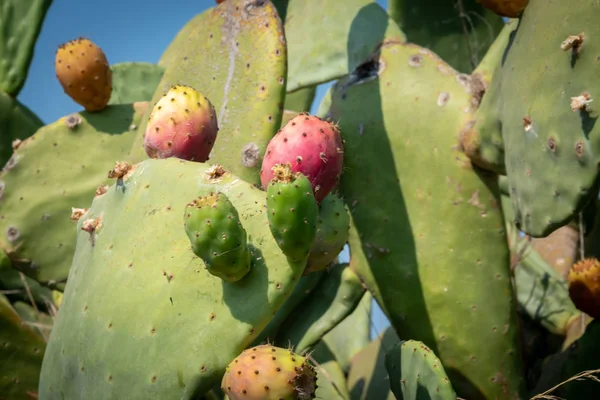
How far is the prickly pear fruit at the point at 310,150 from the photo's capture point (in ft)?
3.73

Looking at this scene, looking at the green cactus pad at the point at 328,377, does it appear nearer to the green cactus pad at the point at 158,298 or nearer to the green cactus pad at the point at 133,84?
the green cactus pad at the point at 158,298

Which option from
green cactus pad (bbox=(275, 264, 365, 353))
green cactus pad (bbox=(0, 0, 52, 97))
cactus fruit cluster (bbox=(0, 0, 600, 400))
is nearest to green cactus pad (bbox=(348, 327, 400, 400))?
cactus fruit cluster (bbox=(0, 0, 600, 400))

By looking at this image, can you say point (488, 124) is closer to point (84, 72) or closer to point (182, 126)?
point (182, 126)

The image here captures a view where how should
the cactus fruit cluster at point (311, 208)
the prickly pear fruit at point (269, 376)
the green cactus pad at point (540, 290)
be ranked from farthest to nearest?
the green cactus pad at point (540, 290), the cactus fruit cluster at point (311, 208), the prickly pear fruit at point (269, 376)

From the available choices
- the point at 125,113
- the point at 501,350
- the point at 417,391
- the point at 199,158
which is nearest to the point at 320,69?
the point at 125,113

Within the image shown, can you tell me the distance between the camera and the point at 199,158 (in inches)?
52.8

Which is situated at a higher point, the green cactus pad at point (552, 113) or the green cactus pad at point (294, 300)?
the green cactus pad at point (552, 113)

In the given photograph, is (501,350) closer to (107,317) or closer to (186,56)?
(107,317)

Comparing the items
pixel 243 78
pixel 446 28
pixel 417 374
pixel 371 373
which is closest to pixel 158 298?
→ pixel 417 374

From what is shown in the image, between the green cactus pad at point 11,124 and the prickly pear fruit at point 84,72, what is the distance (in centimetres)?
37

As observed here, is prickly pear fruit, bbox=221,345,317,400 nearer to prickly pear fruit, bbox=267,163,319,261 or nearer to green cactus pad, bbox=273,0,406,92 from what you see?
prickly pear fruit, bbox=267,163,319,261

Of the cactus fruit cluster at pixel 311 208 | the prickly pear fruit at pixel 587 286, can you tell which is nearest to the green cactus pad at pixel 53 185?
the cactus fruit cluster at pixel 311 208

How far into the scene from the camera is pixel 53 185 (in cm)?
207

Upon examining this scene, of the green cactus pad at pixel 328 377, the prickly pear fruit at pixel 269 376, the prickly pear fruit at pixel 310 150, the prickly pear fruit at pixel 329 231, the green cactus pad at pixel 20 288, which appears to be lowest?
the green cactus pad at pixel 328 377
